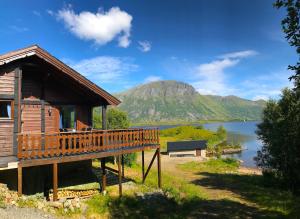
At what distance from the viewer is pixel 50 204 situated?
16.3m

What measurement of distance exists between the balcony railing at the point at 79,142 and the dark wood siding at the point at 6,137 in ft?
2.83

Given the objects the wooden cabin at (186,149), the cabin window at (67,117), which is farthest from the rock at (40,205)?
the wooden cabin at (186,149)

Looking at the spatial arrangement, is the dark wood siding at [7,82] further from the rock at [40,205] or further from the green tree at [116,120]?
the green tree at [116,120]

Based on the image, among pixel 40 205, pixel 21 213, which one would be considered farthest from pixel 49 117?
pixel 21 213

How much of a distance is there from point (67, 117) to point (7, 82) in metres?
5.81

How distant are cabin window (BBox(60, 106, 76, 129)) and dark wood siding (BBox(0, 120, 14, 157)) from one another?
4592mm

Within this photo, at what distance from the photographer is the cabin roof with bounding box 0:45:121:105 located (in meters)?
16.6

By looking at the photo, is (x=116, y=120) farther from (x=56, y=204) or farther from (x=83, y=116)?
(x=56, y=204)

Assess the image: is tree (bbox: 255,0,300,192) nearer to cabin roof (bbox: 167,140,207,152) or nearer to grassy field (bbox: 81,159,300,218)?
grassy field (bbox: 81,159,300,218)

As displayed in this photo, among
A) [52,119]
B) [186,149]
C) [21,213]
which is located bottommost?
[186,149]

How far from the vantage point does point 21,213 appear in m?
13.7

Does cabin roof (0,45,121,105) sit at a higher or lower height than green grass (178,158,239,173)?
higher

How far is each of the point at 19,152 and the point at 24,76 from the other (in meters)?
5.90

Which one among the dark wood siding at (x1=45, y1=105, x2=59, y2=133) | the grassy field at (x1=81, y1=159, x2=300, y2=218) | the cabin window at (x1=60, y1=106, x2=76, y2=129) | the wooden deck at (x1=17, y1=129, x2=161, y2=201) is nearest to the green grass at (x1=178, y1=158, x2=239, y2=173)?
the grassy field at (x1=81, y1=159, x2=300, y2=218)
